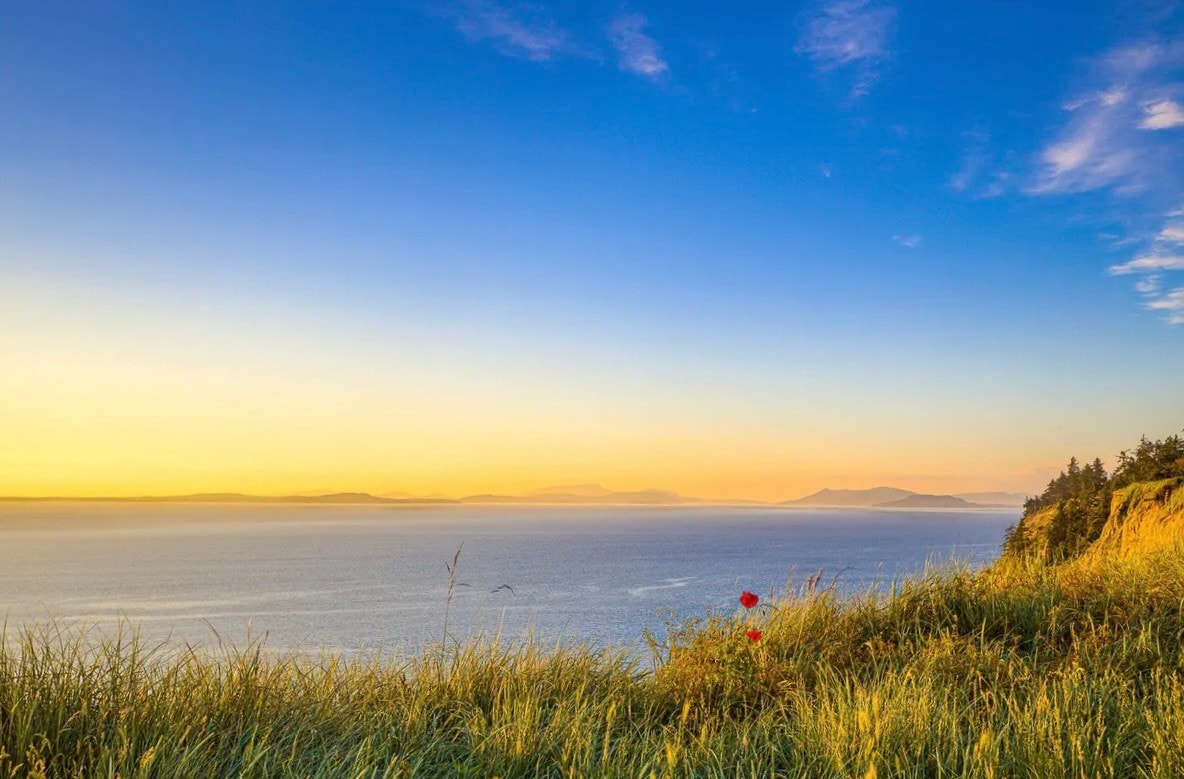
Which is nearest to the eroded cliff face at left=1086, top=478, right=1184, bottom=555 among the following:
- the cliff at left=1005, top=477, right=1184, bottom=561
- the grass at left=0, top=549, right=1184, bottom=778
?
the cliff at left=1005, top=477, right=1184, bottom=561

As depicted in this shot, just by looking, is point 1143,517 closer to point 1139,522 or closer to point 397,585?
point 1139,522

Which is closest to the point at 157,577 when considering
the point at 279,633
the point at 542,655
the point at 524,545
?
the point at 279,633

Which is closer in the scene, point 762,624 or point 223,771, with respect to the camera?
point 223,771

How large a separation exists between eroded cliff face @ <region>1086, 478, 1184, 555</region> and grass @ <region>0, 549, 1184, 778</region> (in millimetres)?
5756

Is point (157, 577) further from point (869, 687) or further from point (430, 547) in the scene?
point (869, 687)

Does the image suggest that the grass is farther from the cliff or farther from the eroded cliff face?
the eroded cliff face

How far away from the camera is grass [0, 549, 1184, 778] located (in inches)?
157

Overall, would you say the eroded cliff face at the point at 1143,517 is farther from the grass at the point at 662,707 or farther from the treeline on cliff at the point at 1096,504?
the grass at the point at 662,707

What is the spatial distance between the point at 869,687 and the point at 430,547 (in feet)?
364

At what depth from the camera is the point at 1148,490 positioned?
15.1 meters

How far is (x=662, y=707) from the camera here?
6141 millimetres

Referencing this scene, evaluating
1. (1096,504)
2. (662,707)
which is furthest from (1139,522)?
(662,707)

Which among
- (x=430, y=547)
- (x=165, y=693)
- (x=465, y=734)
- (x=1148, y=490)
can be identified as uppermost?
(x=1148, y=490)

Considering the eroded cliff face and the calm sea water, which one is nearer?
the eroded cliff face
